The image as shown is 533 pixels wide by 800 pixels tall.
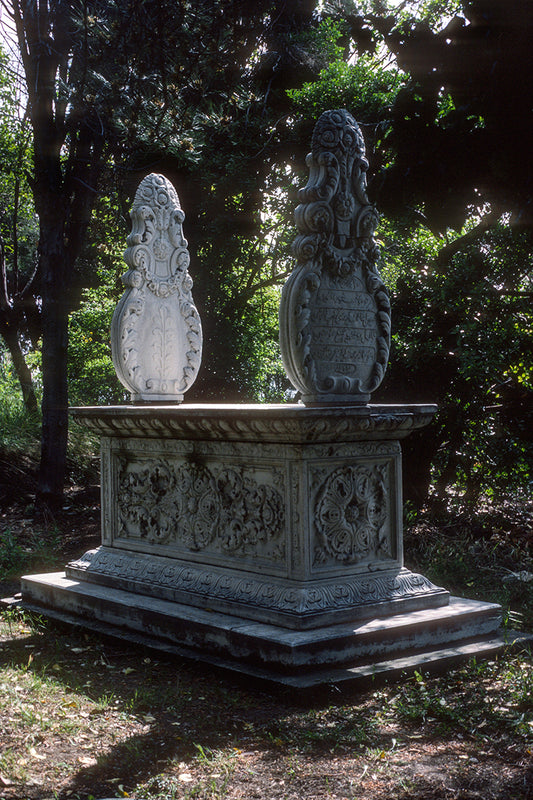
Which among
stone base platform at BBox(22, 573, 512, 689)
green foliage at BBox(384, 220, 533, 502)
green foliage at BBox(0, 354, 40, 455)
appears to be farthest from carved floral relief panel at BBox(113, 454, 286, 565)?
green foliage at BBox(0, 354, 40, 455)

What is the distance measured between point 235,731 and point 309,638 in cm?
68

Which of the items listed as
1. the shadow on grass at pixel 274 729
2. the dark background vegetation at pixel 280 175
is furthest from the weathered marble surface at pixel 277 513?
the dark background vegetation at pixel 280 175

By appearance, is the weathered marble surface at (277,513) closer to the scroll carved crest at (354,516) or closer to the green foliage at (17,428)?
the scroll carved crest at (354,516)

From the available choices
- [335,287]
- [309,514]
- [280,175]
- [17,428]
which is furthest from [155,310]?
[17,428]

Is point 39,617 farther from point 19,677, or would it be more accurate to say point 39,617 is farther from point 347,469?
point 347,469

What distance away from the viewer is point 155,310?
6.85 metres

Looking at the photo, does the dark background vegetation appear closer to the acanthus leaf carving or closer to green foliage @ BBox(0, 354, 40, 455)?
green foliage @ BBox(0, 354, 40, 455)

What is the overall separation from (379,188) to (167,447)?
2.44 meters

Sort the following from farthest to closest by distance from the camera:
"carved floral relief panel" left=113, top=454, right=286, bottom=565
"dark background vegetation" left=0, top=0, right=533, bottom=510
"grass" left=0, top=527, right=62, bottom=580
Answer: "grass" left=0, top=527, right=62, bottom=580 → "carved floral relief panel" left=113, top=454, right=286, bottom=565 → "dark background vegetation" left=0, top=0, right=533, bottom=510

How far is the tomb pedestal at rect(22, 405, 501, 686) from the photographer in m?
4.84

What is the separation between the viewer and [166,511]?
6184 mm

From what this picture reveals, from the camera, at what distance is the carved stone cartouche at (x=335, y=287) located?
5.18 meters

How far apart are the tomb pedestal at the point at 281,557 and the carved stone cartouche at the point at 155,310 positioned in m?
0.60

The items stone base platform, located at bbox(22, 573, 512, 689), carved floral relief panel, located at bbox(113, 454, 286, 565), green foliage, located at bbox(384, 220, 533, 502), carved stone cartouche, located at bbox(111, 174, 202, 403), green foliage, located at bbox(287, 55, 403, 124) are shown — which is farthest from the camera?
green foliage, located at bbox(287, 55, 403, 124)
